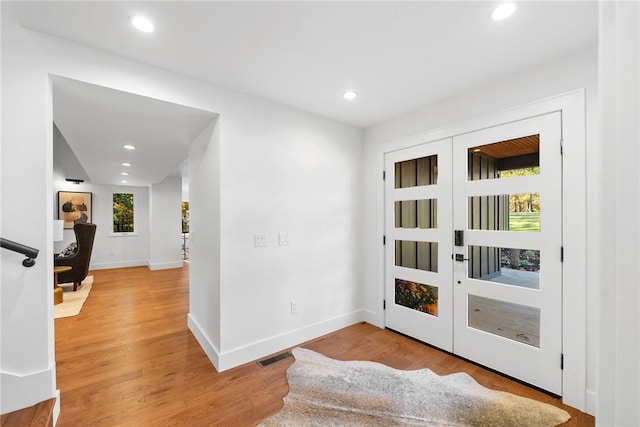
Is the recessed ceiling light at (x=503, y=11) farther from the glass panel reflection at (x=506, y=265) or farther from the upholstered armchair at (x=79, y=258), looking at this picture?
the upholstered armchair at (x=79, y=258)

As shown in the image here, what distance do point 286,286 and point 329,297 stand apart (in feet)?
2.15

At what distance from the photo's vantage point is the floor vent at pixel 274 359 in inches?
107

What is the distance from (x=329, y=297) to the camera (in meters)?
3.45

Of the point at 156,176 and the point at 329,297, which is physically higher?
the point at 156,176

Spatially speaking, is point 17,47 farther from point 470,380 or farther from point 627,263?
point 470,380

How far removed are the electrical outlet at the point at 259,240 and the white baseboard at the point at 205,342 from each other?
3.39 ft

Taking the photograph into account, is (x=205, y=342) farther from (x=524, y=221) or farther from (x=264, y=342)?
(x=524, y=221)

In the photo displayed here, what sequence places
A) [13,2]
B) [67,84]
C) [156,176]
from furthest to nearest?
[156,176]
[67,84]
[13,2]

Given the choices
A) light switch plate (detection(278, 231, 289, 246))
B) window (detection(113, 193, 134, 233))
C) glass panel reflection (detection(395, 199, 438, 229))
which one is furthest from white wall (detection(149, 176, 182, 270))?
glass panel reflection (detection(395, 199, 438, 229))

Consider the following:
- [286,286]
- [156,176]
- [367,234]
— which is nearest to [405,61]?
[367,234]

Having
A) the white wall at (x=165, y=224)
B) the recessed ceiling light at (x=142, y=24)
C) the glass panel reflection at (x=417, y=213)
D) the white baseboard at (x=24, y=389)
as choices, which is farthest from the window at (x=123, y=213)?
the glass panel reflection at (x=417, y=213)

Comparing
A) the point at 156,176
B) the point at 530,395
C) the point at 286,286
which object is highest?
the point at 156,176

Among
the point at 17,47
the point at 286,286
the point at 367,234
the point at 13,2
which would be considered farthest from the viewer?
the point at 367,234

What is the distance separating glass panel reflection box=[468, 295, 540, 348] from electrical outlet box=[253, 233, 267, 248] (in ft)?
6.85
